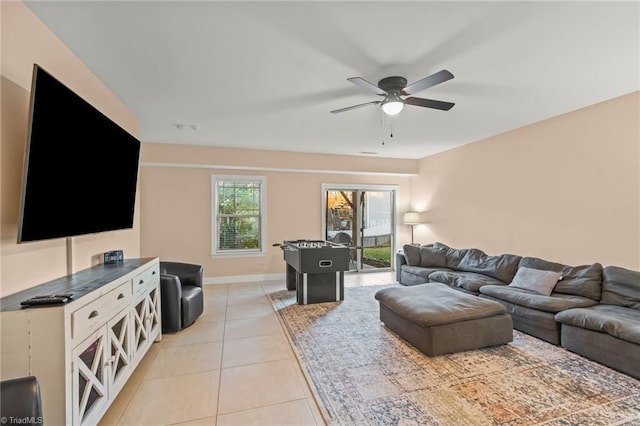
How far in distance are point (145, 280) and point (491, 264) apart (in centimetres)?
456

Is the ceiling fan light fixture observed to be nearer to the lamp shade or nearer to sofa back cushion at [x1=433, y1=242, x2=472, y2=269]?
sofa back cushion at [x1=433, y1=242, x2=472, y2=269]

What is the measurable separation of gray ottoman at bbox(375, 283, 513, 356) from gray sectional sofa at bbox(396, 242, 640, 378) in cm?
47

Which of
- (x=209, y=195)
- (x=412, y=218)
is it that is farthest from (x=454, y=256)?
A: (x=209, y=195)

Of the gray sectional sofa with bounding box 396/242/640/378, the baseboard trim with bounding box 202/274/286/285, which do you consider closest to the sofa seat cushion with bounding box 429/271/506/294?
the gray sectional sofa with bounding box 396/242/640/378

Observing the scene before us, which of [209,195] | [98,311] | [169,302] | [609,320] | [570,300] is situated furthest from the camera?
[209,195]

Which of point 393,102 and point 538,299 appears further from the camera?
point 538,299

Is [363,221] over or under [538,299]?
over

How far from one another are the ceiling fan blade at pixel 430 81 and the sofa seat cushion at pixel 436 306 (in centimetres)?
205

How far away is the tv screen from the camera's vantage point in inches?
61.8

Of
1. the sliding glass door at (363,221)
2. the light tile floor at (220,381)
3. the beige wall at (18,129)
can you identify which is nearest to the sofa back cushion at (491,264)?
the sliding glass door at (363,221)

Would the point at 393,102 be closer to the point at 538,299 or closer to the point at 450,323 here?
the point at 450,323

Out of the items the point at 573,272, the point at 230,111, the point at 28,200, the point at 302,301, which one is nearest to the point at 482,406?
the point at 573,272

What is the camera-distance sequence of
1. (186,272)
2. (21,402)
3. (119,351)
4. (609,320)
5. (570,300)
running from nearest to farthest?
(21,402) < (119,351) < (609,320) < (570,300) < (186,272)

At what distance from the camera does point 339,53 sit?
2.27m
